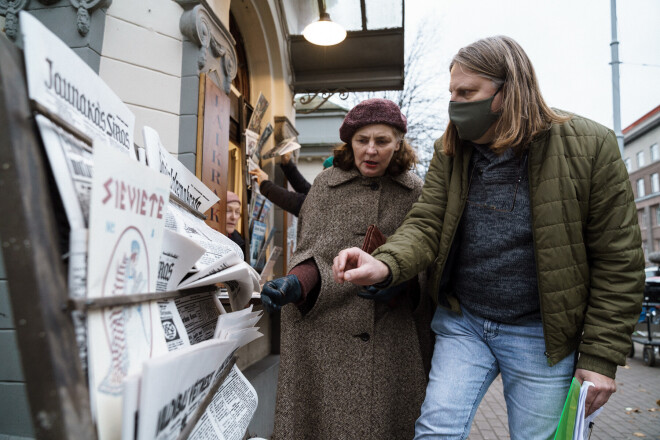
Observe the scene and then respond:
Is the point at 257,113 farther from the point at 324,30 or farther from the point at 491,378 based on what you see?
the point at 491,378

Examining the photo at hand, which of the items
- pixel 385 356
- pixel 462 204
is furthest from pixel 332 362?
pixel 462 204

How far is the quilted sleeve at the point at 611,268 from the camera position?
4.90ft

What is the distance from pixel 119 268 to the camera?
0.69 metres

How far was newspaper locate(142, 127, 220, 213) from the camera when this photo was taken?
1008 millimetres

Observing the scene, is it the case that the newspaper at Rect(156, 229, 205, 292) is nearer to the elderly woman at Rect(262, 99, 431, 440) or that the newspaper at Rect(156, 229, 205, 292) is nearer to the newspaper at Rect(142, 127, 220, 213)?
the newspaper at Rect(142, 127, 220, 213)

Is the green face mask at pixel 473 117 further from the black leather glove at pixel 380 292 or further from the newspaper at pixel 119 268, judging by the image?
the newspaper at pixel 119 268

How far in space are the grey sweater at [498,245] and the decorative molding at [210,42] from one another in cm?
213

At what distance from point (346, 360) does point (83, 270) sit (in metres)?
1.61

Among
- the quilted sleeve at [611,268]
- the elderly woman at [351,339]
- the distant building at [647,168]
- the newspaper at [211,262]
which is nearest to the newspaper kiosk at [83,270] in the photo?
the newspaper at [211,262]

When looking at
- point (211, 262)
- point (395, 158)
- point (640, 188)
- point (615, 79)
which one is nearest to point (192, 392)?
point (211, 262)

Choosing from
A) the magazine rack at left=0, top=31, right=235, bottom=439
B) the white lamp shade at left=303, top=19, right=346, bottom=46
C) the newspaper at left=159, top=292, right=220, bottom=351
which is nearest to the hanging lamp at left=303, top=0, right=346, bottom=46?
the white lamp shade at left=303, top=19, right=346, bottom=46

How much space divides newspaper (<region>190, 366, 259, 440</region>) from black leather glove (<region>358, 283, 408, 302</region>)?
25.5 inches

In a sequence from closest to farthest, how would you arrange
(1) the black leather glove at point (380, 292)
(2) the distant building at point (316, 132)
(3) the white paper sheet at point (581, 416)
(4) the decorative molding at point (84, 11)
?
(3) the white paper sheet at point (581, 416), (1) the black leather glove at point (380, 292), (4) the decorative molding at point (84, 11), (2) the distant building at point (316, 132)

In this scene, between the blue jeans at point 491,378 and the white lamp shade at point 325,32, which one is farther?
the white lamp shade at point 325,32
